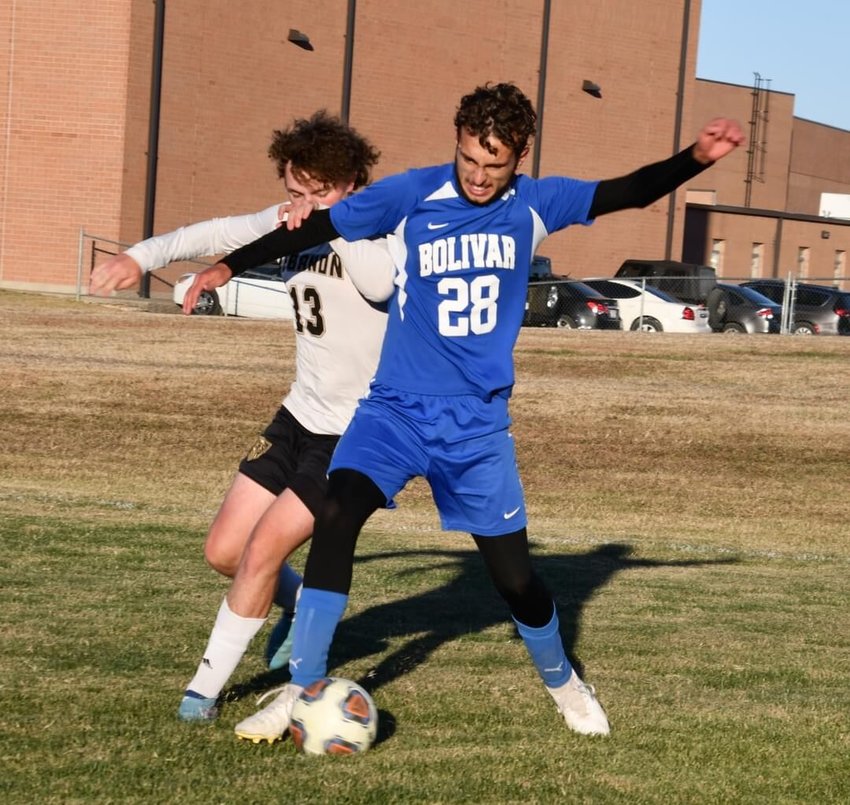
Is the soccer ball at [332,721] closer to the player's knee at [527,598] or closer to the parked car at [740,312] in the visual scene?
the player's knee at [527,598]

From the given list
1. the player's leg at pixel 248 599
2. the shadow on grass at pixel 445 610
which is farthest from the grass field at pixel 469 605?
the player's leg at pixel 248 599

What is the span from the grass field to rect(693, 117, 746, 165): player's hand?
2.13 m

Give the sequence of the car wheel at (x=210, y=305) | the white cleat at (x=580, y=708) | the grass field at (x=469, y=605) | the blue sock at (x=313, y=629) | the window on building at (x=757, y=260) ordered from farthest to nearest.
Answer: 1. the window on building at (x=757, y=260)
2. the car wheel at (x=210, y=305)
3. the white cleat at (x=580, y=708)
4. the blue sock at (x=313, y=629)
5. the grass field at (x=469, y=605)

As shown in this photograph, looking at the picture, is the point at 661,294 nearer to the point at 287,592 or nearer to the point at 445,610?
the point at 445,610

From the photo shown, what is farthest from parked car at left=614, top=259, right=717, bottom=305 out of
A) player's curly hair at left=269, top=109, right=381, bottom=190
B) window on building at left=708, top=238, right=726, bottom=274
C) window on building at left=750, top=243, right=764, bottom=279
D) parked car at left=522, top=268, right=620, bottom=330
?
player's curly hair at left=269, top=109, right=381, bottom=190

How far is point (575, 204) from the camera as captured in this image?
5.59 metres

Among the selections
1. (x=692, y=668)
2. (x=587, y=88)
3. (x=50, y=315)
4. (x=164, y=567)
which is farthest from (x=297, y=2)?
(x=692, y=668)

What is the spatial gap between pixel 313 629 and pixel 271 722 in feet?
1.17

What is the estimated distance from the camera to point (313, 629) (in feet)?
17.1

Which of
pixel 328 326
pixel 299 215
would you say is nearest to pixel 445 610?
pixel 328 326

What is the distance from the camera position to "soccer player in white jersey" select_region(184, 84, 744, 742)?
5.25 meters

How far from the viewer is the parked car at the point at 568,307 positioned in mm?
33969

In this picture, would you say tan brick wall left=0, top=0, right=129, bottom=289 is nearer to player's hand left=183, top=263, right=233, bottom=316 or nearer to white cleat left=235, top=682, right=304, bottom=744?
player's hand left=183, top=263, right=233, bottom=316

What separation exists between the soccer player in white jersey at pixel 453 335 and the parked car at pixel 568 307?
28.2 meters
